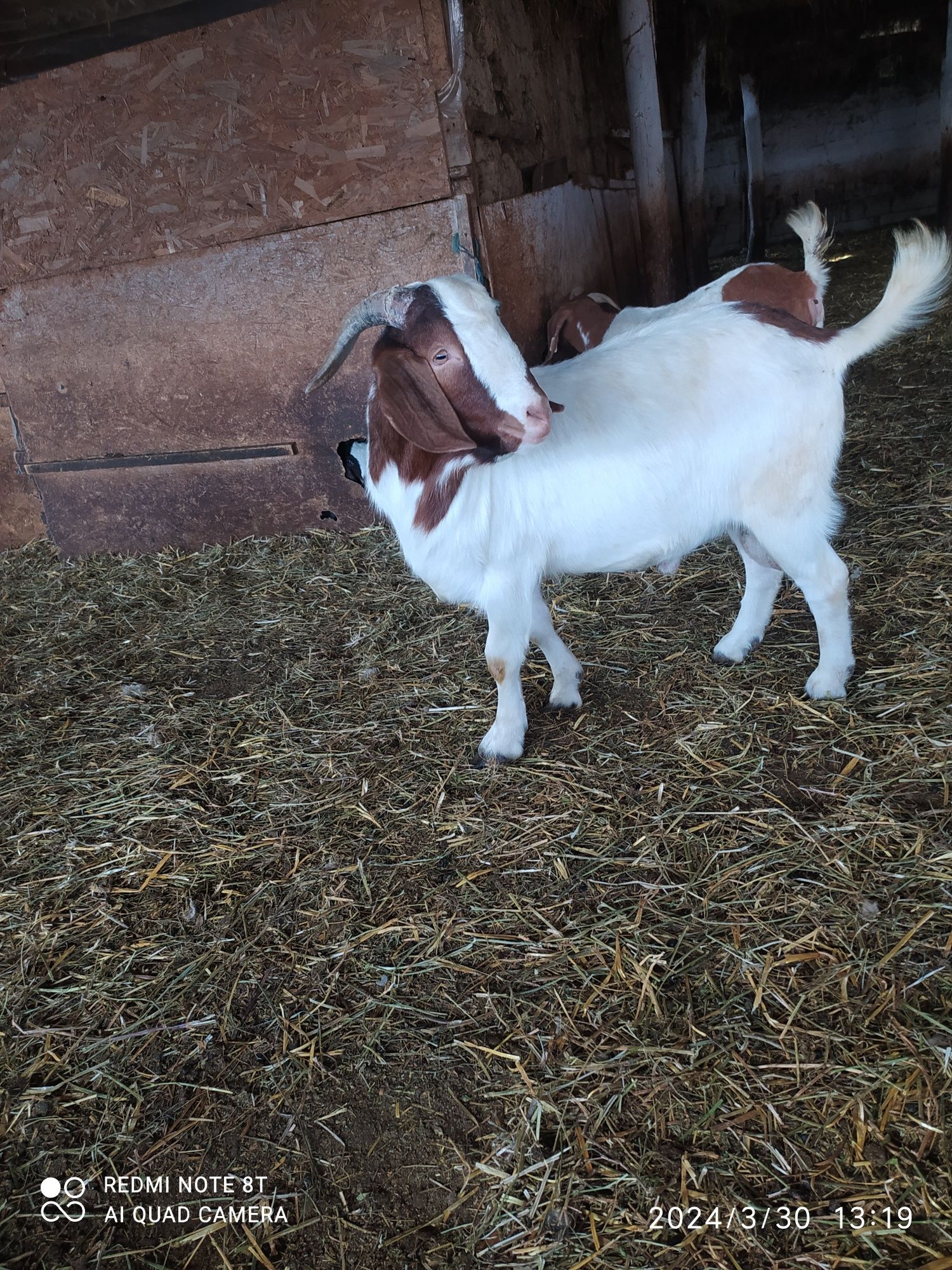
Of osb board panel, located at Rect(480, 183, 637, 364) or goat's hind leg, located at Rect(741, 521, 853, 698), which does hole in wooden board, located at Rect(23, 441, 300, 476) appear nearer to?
osb board panel, located at Rect(480, 183, 637, 364)

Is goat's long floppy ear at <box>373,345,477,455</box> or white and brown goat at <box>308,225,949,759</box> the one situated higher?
goat's long floppy ear at <box>373,345,477,455</box>

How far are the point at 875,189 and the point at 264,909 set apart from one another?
17.1 m

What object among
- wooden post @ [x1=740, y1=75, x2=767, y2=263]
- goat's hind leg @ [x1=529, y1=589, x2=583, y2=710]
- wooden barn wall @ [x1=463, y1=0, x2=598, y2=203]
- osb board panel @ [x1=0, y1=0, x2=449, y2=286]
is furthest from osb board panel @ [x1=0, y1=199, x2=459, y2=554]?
wooden post @ [x1=740, y1=75, x2=767, y2=263]

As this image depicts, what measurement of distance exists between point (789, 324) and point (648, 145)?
5210 millimetres

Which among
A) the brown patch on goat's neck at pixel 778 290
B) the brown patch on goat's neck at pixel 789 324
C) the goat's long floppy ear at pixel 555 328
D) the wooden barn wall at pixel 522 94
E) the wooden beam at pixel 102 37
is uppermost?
the wooden beam at pixel 102 37

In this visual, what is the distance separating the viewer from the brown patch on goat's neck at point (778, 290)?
394 centimetres

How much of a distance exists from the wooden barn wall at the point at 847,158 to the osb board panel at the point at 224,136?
13340mm

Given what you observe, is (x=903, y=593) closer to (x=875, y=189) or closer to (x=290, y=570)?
(x=290, y=570)

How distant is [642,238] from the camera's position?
7.14 m

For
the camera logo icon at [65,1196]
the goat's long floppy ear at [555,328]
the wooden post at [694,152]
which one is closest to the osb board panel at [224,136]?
the goat's long floppy ear at [555,328]

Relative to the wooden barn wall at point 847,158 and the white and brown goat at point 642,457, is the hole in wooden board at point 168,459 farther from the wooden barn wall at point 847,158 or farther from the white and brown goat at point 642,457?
the wooden barn wall at point 847,158

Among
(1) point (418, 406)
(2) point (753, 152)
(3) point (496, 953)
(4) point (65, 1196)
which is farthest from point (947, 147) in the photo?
(4) point (65, 1196)

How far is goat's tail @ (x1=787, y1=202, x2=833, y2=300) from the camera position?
3.26m

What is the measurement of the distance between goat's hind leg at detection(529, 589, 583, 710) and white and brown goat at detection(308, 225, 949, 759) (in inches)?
8.6
